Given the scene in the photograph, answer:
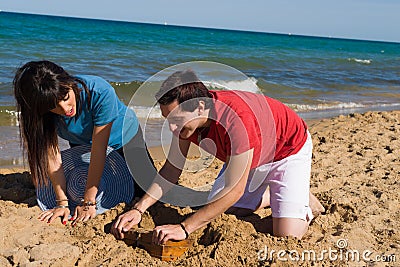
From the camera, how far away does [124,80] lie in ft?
38.0

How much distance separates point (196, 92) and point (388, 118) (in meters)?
5.54

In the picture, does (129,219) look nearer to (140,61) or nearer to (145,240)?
(145,240)

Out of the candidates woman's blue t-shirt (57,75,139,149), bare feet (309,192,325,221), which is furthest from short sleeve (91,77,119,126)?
bare feet (309,192,325,221)

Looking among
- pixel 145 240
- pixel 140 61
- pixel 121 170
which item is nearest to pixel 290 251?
pixel 145 240

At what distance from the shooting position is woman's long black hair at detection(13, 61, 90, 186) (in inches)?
117

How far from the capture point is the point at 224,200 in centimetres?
290

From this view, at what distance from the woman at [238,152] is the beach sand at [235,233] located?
0.15m

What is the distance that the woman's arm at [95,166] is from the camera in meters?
3.35

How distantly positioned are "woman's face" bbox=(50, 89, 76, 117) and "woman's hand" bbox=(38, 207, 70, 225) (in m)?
0.70

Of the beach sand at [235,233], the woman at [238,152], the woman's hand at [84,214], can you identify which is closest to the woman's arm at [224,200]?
the woman at [238,152]

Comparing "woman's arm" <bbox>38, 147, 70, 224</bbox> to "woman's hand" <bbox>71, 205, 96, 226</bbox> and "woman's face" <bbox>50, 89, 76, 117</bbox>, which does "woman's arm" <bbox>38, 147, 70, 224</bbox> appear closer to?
"woman's hand" <bbox>71, 205, 96, 226</bbox>
